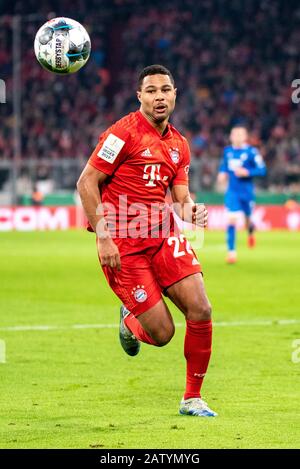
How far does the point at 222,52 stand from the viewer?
41875mm

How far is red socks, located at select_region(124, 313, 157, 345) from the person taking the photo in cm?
802

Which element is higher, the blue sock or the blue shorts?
the blue shorts

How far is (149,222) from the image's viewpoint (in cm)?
803

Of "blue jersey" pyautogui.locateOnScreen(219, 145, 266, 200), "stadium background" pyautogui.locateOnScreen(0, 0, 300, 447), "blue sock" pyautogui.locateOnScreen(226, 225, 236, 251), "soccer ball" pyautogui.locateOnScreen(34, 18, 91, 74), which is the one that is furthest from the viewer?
"blue jersey" pyautogui.locateOnScreen(219, 145, 266, 200)

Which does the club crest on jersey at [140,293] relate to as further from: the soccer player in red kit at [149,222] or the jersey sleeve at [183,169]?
the jersey sleeve at [183,169]

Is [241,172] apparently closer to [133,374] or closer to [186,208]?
[133,374]

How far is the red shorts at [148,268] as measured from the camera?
25.5 ft

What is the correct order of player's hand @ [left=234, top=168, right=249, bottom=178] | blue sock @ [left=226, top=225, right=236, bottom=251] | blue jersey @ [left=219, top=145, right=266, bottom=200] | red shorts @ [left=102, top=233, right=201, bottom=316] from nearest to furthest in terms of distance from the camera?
red shorts @ [left=102, top=233, right=201, bottom=316] → blue sock @ [left=226, top=225, right=236, bottom=251] → player's hand @ [left=234, top=168, right=249, bottom=178] → blue jersey @ [left=219, top=145, right=266, bottom=200]

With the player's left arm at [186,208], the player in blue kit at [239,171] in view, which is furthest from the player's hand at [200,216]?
the player in blue kit at [239,171]

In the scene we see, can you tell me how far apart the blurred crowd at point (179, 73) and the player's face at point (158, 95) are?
2838 cm

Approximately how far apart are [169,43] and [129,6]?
121 inches

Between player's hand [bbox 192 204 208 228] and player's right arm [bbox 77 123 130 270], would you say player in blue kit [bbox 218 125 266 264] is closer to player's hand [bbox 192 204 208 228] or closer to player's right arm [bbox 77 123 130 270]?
player's hand [bbox 192 204 208 228]

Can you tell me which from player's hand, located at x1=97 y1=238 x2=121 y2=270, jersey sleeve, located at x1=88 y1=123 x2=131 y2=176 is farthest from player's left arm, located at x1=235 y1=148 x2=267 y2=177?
player's hand, located at x1=97 y1=238 x2=121 y2=270
